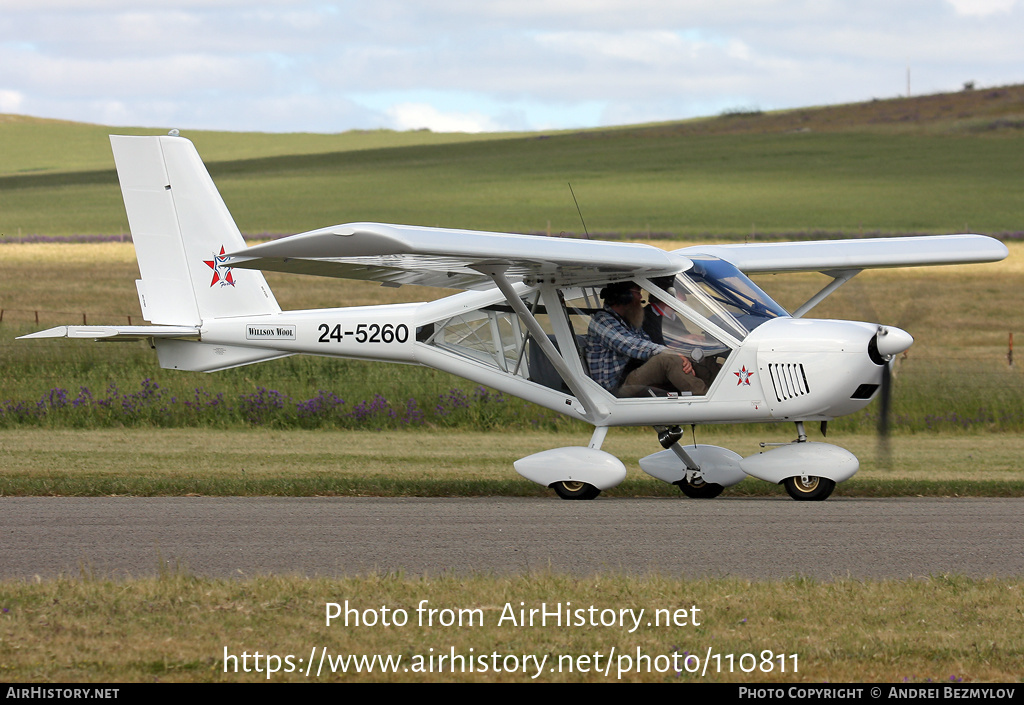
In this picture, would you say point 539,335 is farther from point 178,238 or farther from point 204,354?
point 178,238

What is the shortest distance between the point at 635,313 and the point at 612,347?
352mm

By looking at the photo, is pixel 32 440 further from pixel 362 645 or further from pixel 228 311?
pixel 362 645

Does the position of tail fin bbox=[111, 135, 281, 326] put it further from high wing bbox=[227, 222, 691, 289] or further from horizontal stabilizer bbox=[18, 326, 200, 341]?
high wing bbox=[227, 222, 691, 289]

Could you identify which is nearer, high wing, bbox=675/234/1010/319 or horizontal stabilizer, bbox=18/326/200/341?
horizontal stabilizer, bbox=18/326/200/341

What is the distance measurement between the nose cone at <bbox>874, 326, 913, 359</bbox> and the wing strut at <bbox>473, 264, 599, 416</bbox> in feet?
8.05

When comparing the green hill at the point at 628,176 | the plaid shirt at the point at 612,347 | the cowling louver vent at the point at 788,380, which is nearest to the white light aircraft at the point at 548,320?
the cowling louver vent at the point at 788,380

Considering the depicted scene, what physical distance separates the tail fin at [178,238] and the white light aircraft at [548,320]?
0.05 feet

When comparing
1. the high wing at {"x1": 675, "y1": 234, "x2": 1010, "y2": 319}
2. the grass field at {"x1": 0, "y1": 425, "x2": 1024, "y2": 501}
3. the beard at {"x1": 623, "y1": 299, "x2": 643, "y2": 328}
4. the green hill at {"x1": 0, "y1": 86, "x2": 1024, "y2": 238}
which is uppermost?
the green hill at {"x1": 0, "y1": 86, "x2": 1024, "y2": 238}

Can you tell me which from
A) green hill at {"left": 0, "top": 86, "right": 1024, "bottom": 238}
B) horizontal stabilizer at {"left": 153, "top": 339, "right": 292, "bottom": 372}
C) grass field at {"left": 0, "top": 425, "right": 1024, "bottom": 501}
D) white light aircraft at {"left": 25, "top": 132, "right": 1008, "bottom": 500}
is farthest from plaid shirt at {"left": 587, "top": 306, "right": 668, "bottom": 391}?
green hill at {"left": 0, "top": 86, "right": 1024, "bottom": 238}

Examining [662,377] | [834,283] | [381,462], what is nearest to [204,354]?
[381,462]

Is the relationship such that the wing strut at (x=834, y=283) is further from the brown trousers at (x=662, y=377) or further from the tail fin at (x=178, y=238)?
the tail fin at (x=178, y=238)

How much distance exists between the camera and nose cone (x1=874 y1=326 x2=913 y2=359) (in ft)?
30.9

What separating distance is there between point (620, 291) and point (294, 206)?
4836 centimetres
